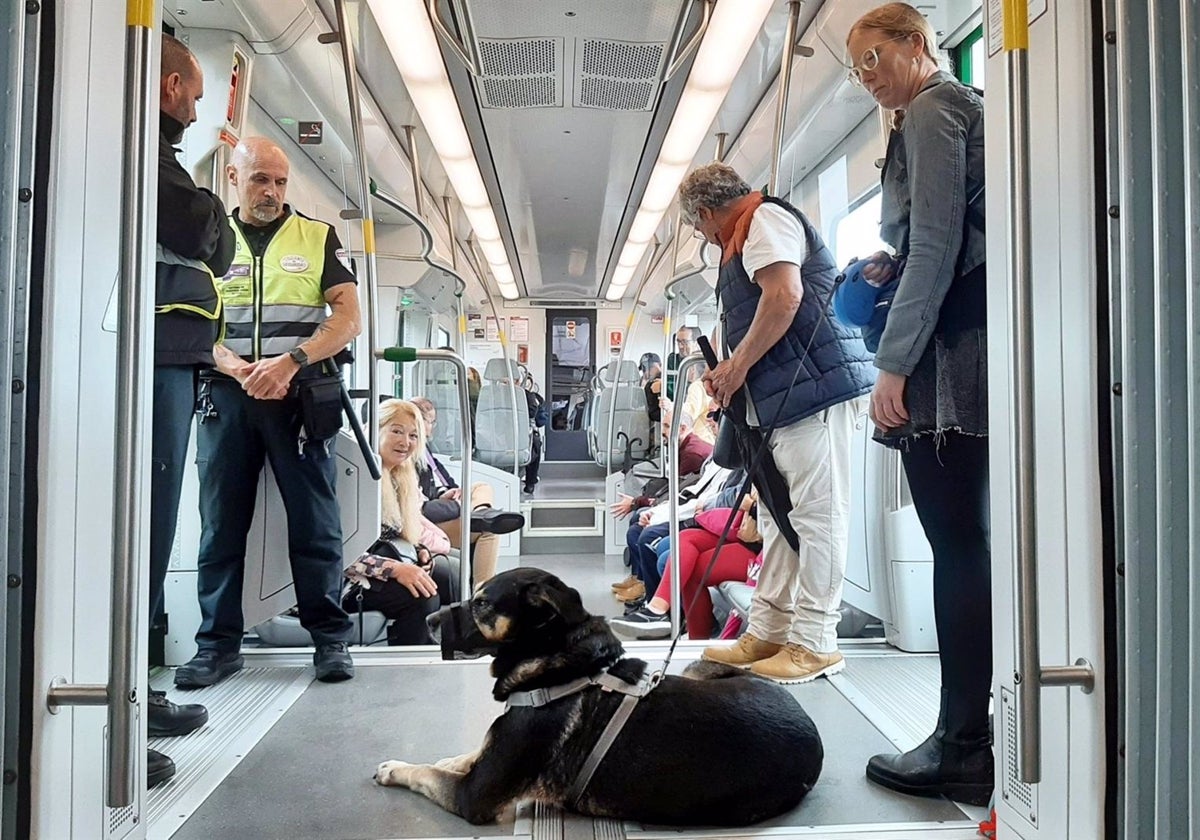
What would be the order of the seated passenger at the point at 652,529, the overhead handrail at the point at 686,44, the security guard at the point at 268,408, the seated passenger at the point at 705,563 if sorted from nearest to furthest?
the security guard at the point at 268,408, the overhead handrail at the point at 686,44, the seated passenger at the point at 705,563, the seated passenger at the point at 652,529

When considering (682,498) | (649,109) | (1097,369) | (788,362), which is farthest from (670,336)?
(1097,369)

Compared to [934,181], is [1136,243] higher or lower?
lower

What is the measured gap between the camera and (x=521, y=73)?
3758 millimetres

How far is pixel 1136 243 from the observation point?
111 centimetres

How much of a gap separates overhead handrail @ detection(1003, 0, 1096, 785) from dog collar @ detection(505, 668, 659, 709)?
2.63ft

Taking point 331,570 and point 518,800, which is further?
point 331,570

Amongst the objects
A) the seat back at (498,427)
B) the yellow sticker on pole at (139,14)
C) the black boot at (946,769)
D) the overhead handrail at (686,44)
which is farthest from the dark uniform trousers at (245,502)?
the seat back at (498,427)

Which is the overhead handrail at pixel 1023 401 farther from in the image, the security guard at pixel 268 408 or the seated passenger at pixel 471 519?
the seated passenger at pixel 471 519

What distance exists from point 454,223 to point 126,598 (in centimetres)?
693

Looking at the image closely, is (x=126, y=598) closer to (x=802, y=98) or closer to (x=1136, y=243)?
(x=1136, y=243)

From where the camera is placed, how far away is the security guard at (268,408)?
2523mm

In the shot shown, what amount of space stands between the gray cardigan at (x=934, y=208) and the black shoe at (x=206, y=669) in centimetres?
228

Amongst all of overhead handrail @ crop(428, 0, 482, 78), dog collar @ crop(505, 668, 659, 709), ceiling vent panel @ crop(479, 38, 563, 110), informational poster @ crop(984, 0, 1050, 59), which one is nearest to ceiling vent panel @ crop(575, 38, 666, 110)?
ceiling vent panel @ crop(479, 38, 563, 110)

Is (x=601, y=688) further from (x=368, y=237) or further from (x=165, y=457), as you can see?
(x=368, y=237)
